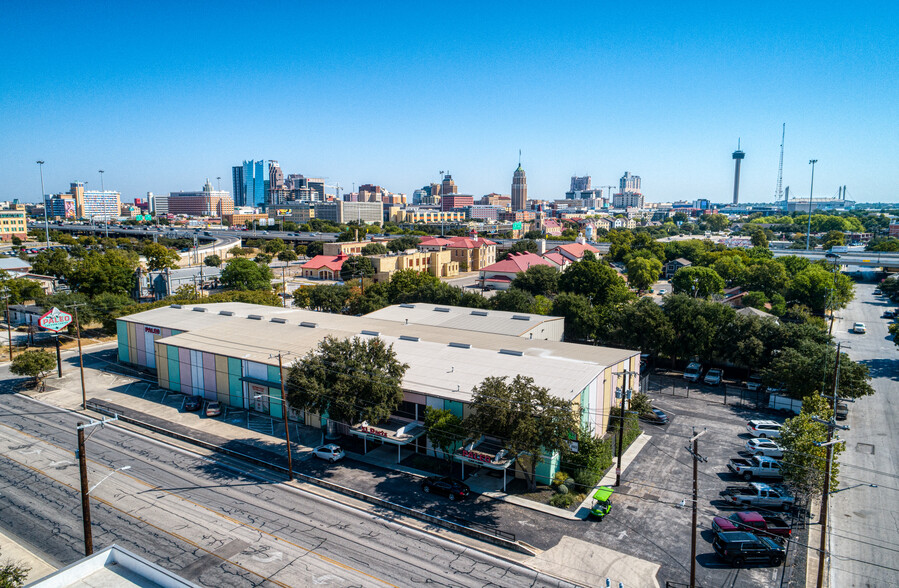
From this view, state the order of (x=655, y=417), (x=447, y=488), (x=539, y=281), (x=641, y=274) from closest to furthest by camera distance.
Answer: (x=447, y=488) → (x=655, y=417) → (x=539, y=281) → (x=641, y=274)

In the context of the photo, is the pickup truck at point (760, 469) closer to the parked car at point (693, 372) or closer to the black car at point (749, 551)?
the black car at point (749, 551)

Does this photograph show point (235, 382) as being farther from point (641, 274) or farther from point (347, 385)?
point (641, 274)

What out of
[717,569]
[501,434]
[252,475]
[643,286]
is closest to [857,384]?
[717,569]

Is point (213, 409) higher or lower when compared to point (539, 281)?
lower

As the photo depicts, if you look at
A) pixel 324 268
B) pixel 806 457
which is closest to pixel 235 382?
pixel 806 457

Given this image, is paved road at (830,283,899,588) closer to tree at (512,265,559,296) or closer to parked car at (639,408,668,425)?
parked car at (639,408,668,425)

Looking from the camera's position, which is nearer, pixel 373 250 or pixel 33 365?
pixel 33 365
